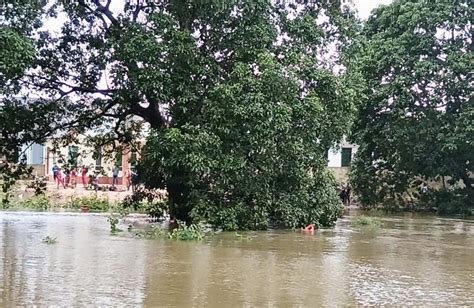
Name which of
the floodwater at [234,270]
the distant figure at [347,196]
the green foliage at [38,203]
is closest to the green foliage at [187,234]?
the floodwater at [234,270]

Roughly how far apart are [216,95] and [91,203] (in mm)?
11775

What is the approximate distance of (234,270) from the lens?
11.2 meters

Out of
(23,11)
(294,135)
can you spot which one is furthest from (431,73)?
(23,11)

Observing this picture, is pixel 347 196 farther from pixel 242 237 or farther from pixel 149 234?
pixel 149 234

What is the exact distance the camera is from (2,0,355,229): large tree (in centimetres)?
1719

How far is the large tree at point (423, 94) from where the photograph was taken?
1174 inches

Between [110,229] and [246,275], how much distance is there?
8.36m

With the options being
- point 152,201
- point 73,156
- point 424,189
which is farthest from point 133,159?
point 424,189

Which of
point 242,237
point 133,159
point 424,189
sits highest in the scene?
point 133,159

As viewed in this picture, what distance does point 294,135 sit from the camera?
18219mm

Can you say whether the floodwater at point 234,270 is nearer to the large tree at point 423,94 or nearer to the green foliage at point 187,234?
the green foliage at point 187,234

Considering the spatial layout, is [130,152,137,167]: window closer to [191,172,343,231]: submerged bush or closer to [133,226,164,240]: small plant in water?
[191,172,343,231]: submerged bush

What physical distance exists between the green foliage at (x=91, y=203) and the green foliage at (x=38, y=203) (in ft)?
2.97

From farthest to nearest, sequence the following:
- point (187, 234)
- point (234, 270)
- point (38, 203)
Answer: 1. point (38, 203)
2. point (187, 234)
3. point (234, 270)
